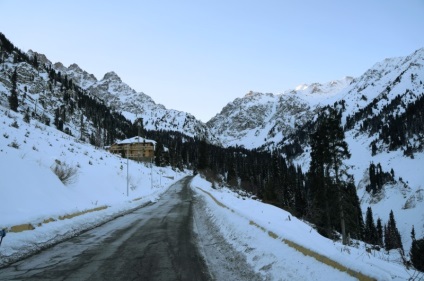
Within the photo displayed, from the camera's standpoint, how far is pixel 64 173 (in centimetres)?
2219

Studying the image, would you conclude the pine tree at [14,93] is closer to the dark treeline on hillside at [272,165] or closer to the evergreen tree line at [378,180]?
the dark treeline on hillside at [272,165]

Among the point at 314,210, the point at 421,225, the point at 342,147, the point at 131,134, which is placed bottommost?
the point at 421,225

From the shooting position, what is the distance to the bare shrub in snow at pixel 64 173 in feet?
70.7

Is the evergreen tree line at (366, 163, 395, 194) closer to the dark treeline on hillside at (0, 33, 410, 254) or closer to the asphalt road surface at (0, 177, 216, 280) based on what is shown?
the dark treeline on hillside at (0, 33, 410, 254)

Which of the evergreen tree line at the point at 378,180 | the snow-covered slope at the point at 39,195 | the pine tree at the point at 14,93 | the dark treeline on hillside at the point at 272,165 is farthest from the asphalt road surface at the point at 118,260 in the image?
the evergreen tree line at the point at 378,180

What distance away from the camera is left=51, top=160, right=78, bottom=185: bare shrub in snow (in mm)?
21555

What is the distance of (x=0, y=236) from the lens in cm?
887

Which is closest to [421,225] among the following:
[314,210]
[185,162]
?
[314,210]

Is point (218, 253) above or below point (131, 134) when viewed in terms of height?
below

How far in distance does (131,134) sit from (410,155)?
145801 millimetres

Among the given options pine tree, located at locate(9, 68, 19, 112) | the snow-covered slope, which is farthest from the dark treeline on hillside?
the snow-covered slope

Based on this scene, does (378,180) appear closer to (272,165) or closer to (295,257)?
(272,165)

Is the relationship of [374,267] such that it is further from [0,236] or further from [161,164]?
[161,164]

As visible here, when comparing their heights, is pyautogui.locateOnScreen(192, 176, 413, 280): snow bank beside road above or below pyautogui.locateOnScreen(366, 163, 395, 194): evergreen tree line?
above
